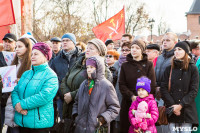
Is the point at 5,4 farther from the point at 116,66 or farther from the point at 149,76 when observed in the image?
the point at 149,76

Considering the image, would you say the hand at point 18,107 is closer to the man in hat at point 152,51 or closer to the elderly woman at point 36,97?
the elderly woman at point 36,97

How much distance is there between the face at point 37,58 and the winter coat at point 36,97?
6 centimetres

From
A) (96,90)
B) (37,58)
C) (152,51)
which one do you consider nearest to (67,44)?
(37,58)

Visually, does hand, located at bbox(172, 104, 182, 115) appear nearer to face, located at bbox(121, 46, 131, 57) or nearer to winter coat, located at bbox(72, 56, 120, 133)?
winter coat, located at bbox(72, 56, 120, 133)

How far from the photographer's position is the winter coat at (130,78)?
483cm

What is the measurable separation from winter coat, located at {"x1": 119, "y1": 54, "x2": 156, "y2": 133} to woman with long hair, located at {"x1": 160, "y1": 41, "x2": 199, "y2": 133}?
35cm

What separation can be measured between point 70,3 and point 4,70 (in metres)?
21.6

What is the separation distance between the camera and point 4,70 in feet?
14.1

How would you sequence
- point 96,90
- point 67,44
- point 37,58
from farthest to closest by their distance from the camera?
point 67,44
point 37,58
point 96,90

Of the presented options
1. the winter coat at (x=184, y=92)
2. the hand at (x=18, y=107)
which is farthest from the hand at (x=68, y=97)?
the winter coat at (x=184, y=92)

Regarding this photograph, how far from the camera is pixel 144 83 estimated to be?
175 inches

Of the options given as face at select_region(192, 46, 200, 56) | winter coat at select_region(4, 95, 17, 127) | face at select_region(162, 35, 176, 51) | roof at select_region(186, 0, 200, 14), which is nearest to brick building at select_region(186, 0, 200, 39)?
roof at select_region(186, 0, 200, 14)

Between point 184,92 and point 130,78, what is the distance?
991mm

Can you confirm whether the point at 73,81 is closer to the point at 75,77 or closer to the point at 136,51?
the point at 75,77
